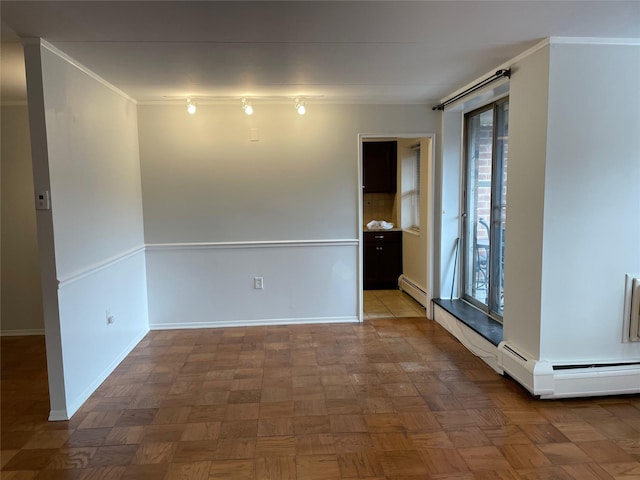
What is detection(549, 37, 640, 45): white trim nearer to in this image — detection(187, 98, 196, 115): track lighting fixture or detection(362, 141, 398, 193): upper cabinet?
detection(187, 98, 196, 115): track lighting fixture

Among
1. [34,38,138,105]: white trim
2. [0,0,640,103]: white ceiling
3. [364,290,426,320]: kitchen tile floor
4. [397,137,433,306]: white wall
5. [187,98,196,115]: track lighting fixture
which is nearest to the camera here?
[0,0,640,103]: white ceiling

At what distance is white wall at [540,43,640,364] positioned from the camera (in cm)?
262

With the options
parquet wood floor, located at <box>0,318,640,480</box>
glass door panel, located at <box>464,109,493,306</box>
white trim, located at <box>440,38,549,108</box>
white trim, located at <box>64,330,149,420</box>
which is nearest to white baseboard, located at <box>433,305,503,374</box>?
parquet wood floor, located at <box>0,318,640,480</box>

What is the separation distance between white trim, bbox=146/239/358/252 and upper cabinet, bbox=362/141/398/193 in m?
1.96

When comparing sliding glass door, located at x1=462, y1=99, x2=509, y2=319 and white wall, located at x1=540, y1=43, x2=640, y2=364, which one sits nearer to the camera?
white wall, located at x1=540, y1=43, x2=640, y2=364

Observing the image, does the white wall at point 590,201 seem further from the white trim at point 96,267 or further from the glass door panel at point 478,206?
the white trim at point 96,267

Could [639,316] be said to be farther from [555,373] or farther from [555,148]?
[555,148]

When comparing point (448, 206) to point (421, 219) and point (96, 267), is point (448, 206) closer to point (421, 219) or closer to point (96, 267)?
point (421, 219)

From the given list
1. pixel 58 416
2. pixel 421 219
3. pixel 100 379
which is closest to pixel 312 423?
pixel 58 416

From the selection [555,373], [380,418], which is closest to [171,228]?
[380,418]

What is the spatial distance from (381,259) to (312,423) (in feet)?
12.2

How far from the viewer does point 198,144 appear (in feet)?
14.0

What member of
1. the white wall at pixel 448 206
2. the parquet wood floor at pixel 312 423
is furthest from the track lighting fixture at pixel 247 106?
the parquet wood floor at pixel 312 423

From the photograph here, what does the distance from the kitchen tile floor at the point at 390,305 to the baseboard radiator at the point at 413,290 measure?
0.06 metres
